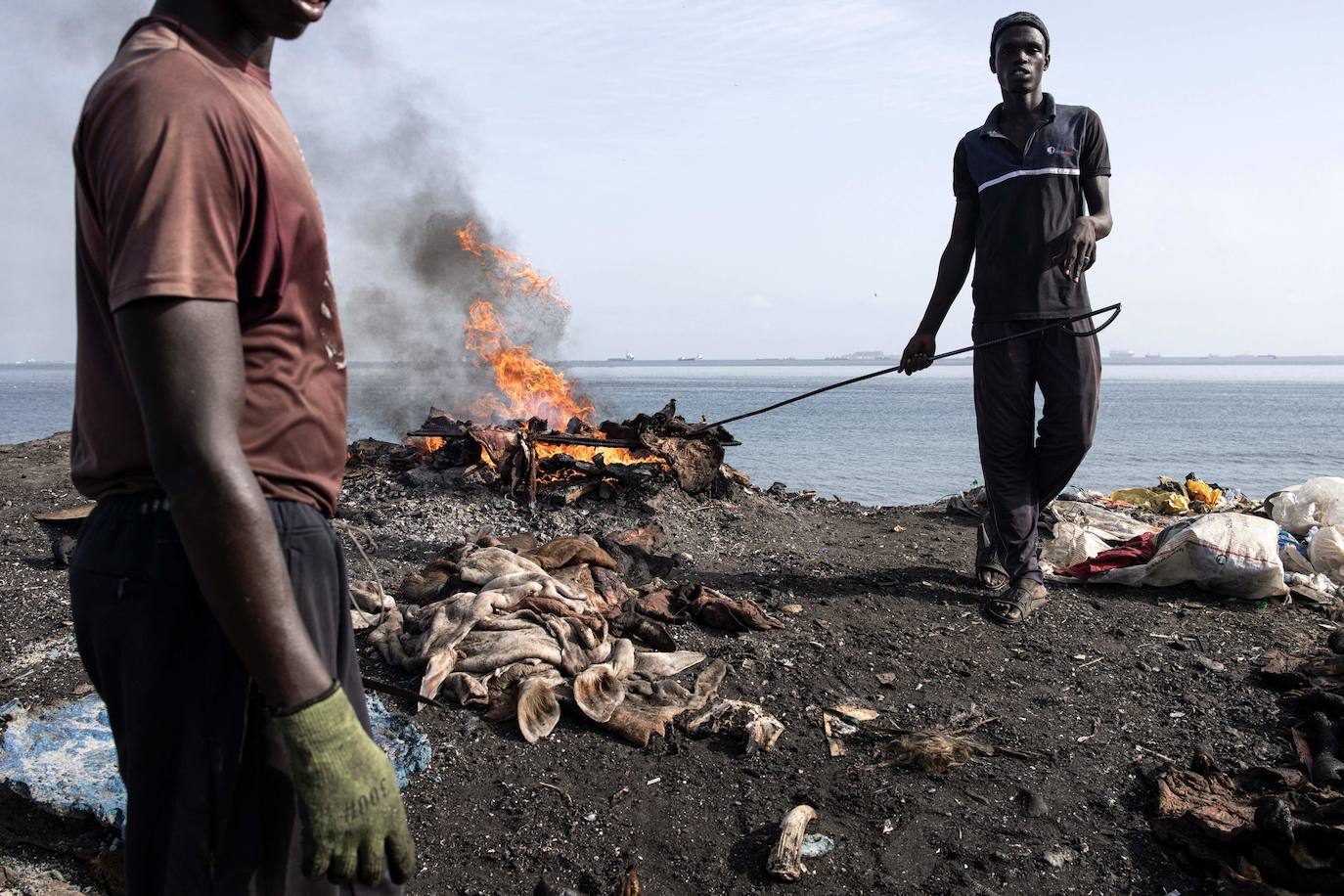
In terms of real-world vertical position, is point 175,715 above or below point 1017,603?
above

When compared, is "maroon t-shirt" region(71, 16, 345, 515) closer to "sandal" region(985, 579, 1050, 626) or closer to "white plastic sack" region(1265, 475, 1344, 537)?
"sandal" region(985, 579, 1050, 626)

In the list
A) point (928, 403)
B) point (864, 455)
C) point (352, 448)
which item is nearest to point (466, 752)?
point (352, 448)

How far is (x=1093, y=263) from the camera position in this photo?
5242mm

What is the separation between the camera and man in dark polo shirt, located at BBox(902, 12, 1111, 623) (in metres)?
5.28

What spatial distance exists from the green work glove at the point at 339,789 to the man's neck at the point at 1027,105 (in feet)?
17.2

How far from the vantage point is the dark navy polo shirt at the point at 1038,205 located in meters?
5.28

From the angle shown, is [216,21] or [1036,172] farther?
[1036,172]

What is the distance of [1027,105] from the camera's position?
5.39 meters

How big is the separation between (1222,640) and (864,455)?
1932 cm

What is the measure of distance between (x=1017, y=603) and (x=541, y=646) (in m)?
2.78

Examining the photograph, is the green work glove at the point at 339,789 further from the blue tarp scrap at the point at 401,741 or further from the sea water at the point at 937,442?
the sea water at the point at 937,442

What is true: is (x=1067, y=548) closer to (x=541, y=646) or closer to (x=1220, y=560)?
(x=1220, y=560)

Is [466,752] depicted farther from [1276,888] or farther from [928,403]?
[928,403]

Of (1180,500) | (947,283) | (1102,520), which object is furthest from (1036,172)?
(1180,500)
